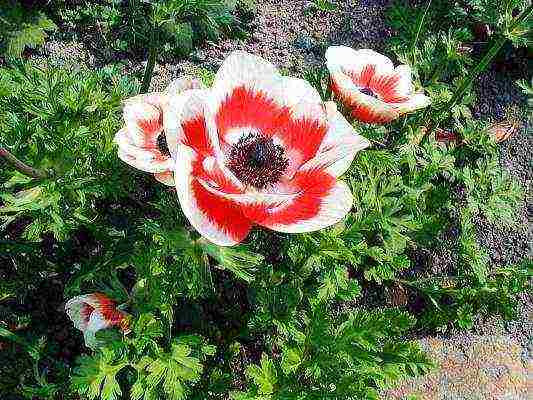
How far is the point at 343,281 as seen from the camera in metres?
2.27

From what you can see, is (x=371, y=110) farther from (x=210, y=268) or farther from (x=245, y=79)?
(x=210, y=268)

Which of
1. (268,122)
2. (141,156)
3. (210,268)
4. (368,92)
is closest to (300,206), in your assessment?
(268,122)

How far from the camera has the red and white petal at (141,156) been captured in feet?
5.75

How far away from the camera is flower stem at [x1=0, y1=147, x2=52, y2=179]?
1.80 m

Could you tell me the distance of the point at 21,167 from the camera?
1.91 meters

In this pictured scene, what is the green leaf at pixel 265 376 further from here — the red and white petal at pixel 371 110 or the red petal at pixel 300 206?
the red and white petal at pixel 371 110

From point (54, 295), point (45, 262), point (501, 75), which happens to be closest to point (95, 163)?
point (45, 262)

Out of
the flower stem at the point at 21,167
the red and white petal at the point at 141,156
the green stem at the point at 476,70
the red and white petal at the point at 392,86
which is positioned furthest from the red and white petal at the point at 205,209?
the green stem at the point at 476,70

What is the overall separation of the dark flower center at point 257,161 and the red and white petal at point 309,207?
0.07 meters

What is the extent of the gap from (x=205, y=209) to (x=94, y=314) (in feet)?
2.23

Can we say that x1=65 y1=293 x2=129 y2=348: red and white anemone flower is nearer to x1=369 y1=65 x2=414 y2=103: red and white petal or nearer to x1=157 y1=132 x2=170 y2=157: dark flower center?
x1=157 y1=132 x2=170 y2=157: dark flower center

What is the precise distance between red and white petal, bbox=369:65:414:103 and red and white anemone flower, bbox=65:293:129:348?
3.39ft

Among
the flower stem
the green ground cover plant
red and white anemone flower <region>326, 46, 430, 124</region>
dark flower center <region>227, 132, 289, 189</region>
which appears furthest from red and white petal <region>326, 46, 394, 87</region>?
the flower stem

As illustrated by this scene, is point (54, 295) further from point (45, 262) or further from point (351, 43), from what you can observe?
point (351, 43)
